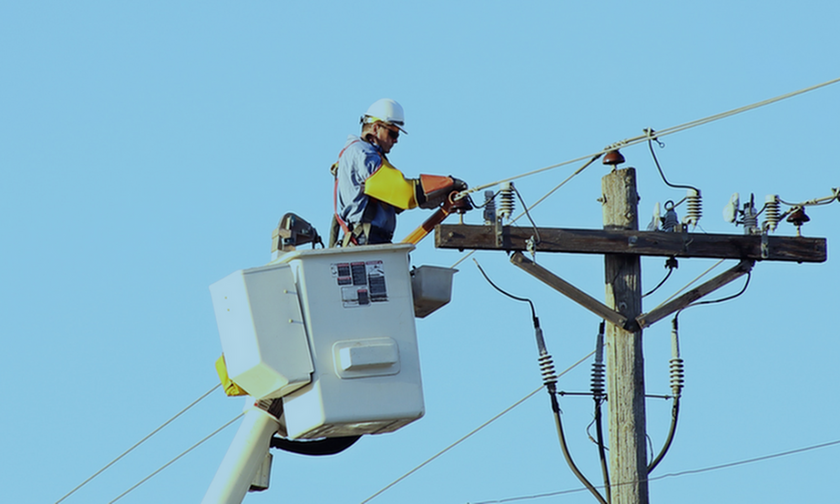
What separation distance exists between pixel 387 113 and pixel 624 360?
2.15 metres

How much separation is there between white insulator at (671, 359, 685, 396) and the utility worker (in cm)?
178

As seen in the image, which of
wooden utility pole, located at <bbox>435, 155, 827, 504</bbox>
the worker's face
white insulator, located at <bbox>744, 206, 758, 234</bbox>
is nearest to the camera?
wooden utility pole, located at <bbox>435, 155, 827, 504</bbox>

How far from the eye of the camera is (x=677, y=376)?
38.0ft

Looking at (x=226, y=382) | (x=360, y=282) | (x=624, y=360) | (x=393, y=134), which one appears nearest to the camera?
(x=360, y=282)

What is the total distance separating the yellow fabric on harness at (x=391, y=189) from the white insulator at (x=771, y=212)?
2.31 meters

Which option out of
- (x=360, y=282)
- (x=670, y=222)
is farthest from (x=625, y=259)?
(x=360, y=282)

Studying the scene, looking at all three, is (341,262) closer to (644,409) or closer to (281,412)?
(281,412)

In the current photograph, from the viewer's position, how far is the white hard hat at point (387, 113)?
1150 cm

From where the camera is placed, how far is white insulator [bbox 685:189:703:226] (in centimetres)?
1156

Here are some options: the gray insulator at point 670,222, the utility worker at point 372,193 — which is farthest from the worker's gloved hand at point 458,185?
the gray insulator at point 670,222

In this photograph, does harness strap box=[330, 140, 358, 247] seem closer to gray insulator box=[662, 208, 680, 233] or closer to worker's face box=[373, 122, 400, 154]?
worker's face box=[373, 122, 400, 154]

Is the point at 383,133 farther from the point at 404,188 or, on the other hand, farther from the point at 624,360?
the point at 624,360

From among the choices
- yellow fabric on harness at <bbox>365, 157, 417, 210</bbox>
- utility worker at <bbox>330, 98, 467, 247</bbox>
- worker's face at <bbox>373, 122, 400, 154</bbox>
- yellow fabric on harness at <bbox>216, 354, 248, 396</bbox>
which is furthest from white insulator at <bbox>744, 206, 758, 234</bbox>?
yellow fabric on harness at <bbox>216, 354, 248, 396</bbox>

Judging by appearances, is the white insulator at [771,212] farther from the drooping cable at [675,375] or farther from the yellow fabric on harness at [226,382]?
the yellow fabric on harness at [226,382]
